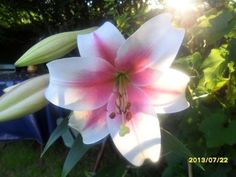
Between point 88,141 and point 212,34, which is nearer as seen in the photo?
point 88,141

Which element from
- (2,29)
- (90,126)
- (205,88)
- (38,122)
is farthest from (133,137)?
(2,29)

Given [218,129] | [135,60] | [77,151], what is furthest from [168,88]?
[218,129]

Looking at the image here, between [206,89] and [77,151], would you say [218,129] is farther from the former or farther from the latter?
[77,151]

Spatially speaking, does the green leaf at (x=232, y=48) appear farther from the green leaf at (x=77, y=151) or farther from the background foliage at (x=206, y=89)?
the green leaf at (x=77, y=151)

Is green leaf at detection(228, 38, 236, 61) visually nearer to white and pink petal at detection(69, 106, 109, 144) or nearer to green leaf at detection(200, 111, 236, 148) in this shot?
green leaf at detection(200, 111, 236, 148)

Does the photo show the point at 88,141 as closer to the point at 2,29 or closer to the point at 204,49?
the point at 204,49

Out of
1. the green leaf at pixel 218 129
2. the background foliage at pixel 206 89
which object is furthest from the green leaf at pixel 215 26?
the green leaf at pixel 218 129

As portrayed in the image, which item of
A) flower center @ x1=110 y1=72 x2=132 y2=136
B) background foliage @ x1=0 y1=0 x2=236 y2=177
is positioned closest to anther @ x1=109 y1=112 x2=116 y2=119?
flower center @ x1=110 y1=72 x2=132 y2=136
